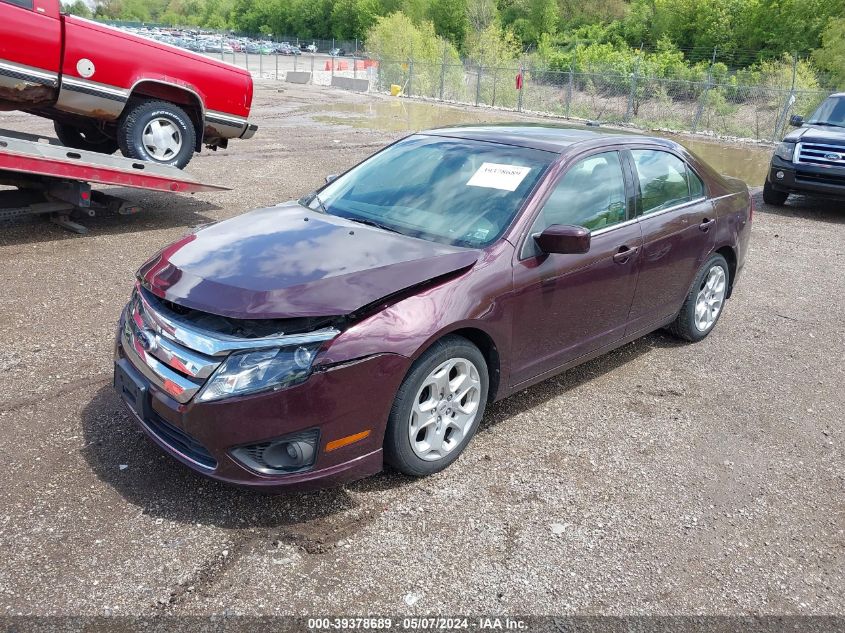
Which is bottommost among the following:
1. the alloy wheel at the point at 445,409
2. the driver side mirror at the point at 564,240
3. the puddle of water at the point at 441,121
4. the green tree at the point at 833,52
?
the alloy wheel at the point at 445,409

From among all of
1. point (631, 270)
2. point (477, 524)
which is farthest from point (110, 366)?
point (631, 270)

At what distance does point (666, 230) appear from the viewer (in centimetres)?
469

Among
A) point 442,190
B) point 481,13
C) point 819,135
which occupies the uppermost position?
point 481,13

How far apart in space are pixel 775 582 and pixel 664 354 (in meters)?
2.51

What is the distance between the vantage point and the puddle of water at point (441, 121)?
16359mm

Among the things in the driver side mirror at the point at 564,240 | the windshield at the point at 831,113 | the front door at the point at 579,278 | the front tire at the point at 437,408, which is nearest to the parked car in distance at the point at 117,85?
the front door at the point at 579,278

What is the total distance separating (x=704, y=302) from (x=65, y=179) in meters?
6.01

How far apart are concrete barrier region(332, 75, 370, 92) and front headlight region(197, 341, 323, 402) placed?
112 ft

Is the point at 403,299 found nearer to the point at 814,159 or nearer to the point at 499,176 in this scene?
the point at 499,176

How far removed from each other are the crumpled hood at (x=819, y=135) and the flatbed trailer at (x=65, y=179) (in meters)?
8.68

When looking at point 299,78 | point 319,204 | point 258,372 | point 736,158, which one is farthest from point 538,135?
point 299,78

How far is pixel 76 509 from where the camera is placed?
10.2ft

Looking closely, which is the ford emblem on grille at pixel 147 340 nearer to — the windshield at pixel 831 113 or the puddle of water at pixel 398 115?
the windshield at pixel 831 113

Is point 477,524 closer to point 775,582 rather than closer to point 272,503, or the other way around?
point 272,503
